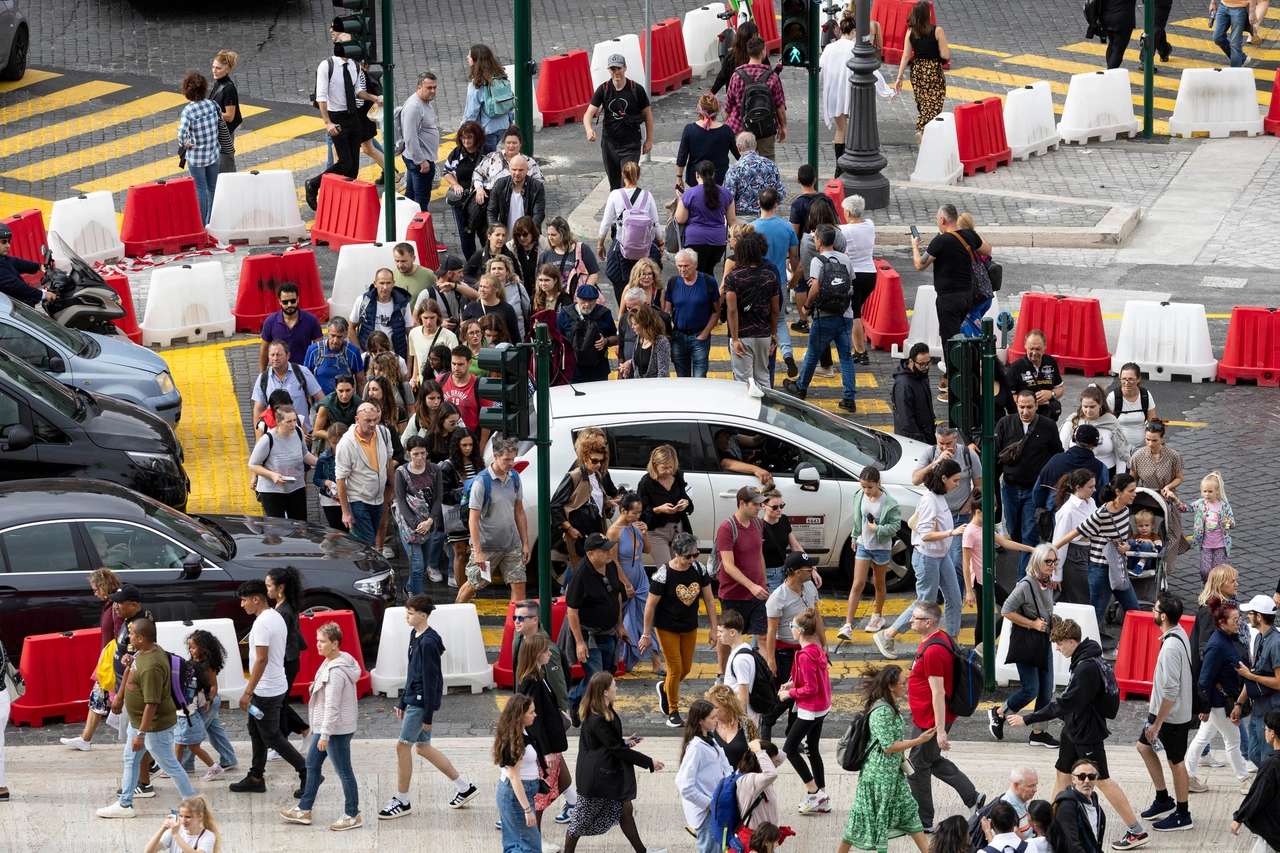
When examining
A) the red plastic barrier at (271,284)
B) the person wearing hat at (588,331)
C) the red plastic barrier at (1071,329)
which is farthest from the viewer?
the red plastic barrier at (271,284)

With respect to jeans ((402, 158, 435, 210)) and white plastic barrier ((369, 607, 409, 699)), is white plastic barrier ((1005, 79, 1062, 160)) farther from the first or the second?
white plastic barrier ((369, 607, 409, 699))

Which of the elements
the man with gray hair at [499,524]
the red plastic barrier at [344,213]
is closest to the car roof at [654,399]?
the man with gray hair at [499,524]

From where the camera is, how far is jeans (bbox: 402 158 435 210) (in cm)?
2280

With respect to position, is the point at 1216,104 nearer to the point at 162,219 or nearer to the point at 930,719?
the point at 162,219

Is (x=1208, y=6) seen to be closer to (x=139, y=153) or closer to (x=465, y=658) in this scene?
(x=139, y=153)

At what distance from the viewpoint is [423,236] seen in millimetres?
21656

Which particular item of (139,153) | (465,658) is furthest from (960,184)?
(465,658)

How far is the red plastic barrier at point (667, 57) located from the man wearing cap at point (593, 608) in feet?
49.8

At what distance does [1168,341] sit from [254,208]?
9870mm

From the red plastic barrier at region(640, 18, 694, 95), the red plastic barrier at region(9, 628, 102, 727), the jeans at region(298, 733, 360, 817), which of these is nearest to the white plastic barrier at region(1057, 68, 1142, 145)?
the red plastic barrier at region(640, 18, 694, 95)

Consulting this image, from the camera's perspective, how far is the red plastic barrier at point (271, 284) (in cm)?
2086

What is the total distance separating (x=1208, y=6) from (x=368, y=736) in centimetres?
2258

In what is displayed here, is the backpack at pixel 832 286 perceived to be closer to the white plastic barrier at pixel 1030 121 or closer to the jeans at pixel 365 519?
the jeans at pixel 365 519

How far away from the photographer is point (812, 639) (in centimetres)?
1268
